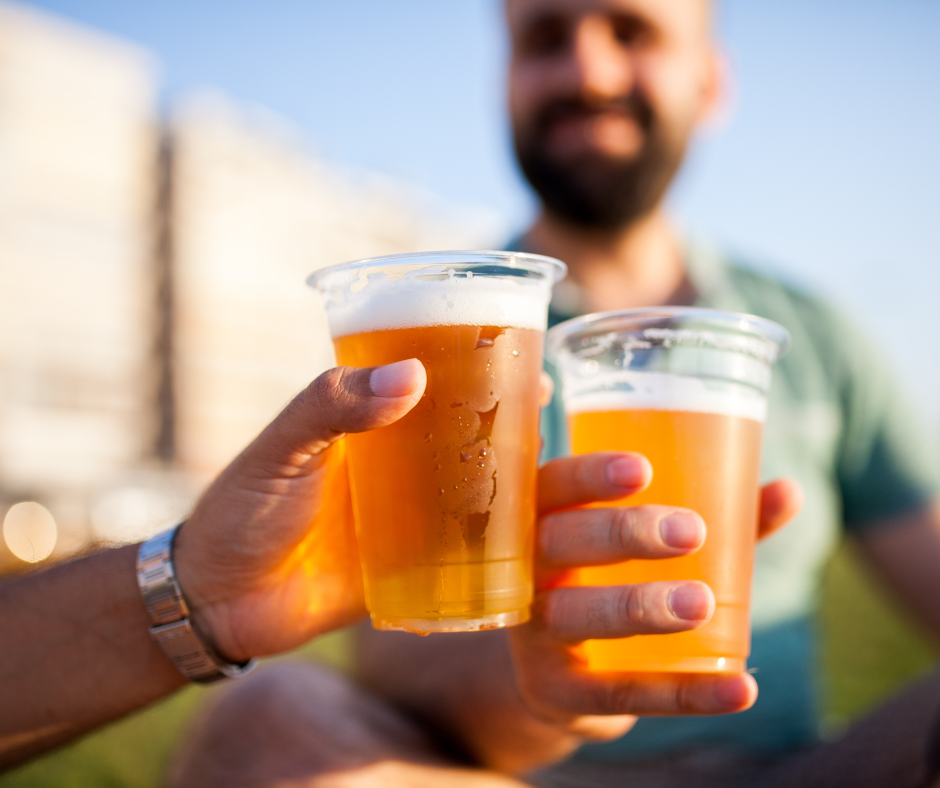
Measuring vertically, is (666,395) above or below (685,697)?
above

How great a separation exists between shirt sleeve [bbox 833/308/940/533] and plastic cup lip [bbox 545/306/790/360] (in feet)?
5.61

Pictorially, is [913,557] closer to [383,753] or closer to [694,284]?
[694,284]

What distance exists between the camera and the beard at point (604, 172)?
3254 millimetres

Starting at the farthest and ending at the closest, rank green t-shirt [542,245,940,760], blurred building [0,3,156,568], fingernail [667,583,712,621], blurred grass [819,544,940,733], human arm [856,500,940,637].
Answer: blurred building [0,3,156,568]
blurred grass [819,544,940,733]
human arm [856,500,940,637]
green t-shirt [542,245,940,760]
fingernail [667,583,712,621]

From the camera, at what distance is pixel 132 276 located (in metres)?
21.4

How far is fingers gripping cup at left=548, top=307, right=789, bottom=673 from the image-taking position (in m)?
1.40

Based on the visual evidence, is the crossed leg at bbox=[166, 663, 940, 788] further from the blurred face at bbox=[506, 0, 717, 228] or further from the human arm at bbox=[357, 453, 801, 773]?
the blurred face at bbox=[506, 0, 717, 228]

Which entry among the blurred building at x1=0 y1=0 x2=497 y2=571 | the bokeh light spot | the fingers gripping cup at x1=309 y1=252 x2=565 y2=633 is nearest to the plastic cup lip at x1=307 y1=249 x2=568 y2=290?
the fingers gripping cup at x1=309 y1=252 x2=565 y2=633

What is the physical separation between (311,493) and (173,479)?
20.2 m

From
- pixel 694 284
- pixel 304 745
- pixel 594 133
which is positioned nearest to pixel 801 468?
pixel 694 284

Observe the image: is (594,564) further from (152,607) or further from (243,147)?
(243,147)

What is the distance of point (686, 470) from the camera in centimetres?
139

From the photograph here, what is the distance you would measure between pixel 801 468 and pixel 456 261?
6.78 feet

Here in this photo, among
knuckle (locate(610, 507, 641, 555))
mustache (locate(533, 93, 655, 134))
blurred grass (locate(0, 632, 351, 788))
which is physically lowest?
blurred grass (locate(0, 632, 351, 788))
